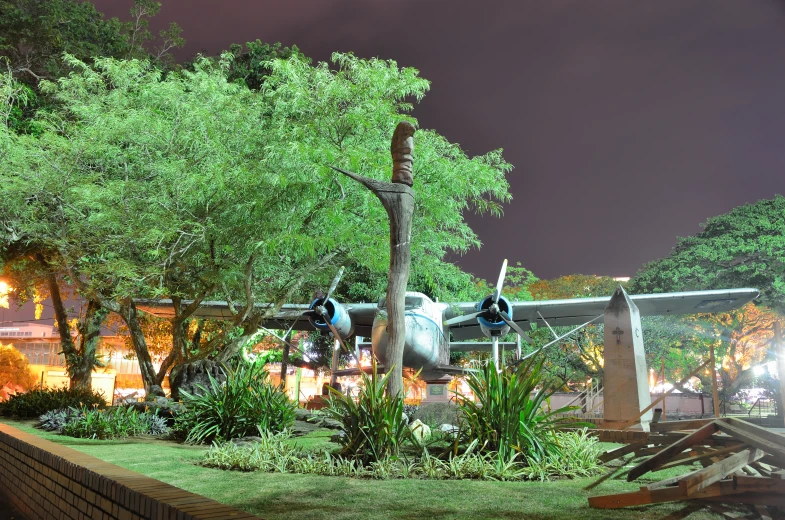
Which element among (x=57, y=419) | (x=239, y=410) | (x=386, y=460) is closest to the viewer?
(x=386, y=460)

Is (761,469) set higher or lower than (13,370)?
lower

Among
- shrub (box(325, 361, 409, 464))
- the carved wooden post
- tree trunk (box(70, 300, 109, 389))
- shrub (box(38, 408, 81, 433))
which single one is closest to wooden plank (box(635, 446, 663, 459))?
shrub (box(325, 361, 409, 464))

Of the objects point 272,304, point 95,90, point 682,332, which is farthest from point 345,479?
point 682,332

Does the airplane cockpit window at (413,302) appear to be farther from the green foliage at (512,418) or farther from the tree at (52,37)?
the tree at (52,37)

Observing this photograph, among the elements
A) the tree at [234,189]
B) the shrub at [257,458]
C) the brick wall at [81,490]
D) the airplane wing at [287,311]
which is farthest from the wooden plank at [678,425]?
the airplane wing at [287,311]

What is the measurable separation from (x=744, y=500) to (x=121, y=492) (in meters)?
4.33

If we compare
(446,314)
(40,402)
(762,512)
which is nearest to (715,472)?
(762,512)

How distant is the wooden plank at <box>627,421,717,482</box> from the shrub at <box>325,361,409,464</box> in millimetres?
3644

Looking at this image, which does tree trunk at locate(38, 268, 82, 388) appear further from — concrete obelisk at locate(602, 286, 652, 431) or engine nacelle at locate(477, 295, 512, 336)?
concrete obelisk at locate(602, 286, 652, 431)

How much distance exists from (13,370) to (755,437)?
2635cm

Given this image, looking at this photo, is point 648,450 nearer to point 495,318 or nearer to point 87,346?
point 495,318

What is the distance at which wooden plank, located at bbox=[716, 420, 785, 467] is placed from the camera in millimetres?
3621

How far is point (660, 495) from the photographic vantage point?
370 centimetres

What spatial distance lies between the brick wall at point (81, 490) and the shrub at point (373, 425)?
Answer: 281cm
